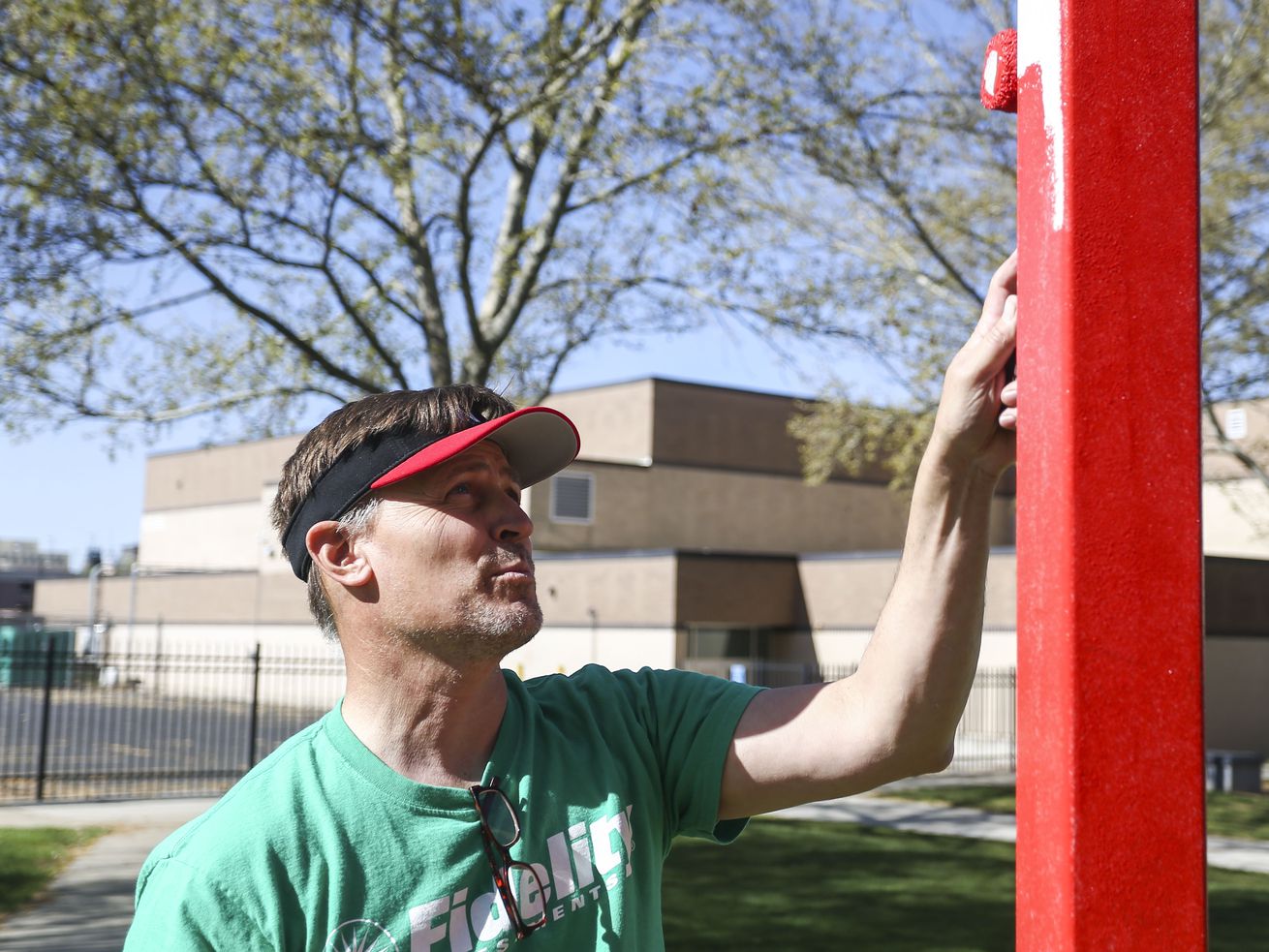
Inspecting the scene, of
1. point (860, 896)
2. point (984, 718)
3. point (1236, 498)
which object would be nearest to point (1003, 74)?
point (860, 896)

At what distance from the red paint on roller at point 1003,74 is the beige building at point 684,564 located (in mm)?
23026

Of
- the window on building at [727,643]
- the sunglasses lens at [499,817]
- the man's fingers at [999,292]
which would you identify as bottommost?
the window on building at [727,643]

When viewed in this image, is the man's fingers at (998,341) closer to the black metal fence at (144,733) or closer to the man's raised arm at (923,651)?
the man's raised arm at (923,651)

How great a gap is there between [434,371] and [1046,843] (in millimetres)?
9982

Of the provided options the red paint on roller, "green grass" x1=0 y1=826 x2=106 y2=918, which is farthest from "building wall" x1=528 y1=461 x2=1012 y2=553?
the red paint on roller

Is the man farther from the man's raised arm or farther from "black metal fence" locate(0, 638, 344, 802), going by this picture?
"black metal fence" locate(0, 638, 344, 802)

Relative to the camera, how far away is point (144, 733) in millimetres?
28047

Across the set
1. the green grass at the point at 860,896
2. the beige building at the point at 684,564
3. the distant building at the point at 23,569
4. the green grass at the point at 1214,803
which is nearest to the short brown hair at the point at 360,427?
the green grass at the point at 860,896

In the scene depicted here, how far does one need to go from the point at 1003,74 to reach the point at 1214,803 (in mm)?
19434

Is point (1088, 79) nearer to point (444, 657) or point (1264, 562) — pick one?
point (444, 657)

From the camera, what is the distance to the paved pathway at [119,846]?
28.7 ft

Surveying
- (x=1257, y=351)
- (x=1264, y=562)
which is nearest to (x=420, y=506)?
(x=1257, y=351)

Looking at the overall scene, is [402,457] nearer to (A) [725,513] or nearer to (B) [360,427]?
(B) [360,427]

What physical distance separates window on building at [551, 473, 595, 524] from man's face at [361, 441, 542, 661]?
32.1 metres
